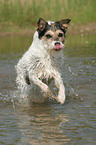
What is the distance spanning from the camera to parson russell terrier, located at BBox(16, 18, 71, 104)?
6516mm

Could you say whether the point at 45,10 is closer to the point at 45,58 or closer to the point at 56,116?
the point at 45,58

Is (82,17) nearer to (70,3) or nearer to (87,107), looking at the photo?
(70,3)

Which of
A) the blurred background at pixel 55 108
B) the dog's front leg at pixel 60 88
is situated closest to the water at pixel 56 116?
the blurred background at pixel 55 108

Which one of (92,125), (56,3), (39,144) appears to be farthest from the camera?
(56,3)

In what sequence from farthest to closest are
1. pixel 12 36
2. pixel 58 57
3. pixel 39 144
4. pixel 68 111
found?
1. pixel 12 36
2. pixel 58 57
3. pixel 68 111
4. pixel 39 144

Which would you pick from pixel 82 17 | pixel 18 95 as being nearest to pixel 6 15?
pixel 82 17

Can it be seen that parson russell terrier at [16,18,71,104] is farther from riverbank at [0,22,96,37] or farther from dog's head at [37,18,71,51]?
riverbank at [0,22,96,37]

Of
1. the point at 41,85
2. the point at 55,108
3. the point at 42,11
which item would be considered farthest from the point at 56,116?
the point at 42,11

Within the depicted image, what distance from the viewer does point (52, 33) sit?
6477 mm

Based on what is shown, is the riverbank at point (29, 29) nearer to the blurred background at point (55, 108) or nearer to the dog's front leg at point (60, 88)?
the blurred background at point (55, 108)

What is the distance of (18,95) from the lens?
Answer: 7.88 metres

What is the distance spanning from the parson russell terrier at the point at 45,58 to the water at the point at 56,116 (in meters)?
0.44

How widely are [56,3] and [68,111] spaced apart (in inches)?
637

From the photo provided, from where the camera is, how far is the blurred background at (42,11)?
20422 mm
